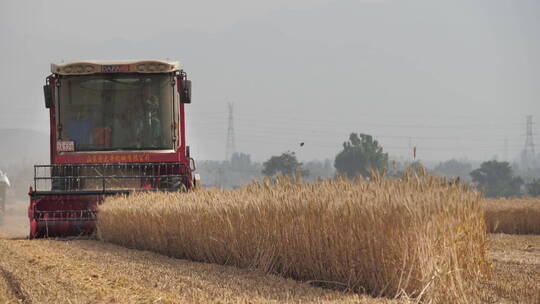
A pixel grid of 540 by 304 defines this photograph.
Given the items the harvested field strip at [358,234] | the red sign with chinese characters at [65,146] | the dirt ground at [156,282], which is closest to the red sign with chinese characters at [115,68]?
the red sign with chinese characters at [65,146]

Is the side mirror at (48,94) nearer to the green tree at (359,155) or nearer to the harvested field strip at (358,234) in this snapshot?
the harvested field strip at (358,234)

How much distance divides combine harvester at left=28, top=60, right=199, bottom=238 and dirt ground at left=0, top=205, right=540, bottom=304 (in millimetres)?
3024

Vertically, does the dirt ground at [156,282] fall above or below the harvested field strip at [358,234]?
below

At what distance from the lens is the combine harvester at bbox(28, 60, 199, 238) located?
14414mm

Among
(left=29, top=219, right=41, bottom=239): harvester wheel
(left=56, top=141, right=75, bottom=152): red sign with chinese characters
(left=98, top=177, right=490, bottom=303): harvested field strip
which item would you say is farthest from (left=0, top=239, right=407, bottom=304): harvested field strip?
(left=56, top=141, right=75, bottom=152): red sign with chinese characters

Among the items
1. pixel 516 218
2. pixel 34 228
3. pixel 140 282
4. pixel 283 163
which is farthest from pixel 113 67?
pixel 283 163

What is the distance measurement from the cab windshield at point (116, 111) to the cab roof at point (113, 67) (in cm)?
19

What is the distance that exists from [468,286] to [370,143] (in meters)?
103

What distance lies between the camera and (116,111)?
14883 millimetres

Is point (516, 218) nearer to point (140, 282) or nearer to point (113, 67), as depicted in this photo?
point (113, 67)

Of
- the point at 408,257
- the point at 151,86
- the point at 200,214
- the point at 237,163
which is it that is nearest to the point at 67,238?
the point at 151,86

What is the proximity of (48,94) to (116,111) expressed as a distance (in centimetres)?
118

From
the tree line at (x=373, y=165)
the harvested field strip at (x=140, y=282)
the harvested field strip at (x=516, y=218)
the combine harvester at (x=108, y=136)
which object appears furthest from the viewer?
the tree line at (x=373, y=165)

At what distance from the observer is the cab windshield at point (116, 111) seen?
578 inches
